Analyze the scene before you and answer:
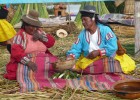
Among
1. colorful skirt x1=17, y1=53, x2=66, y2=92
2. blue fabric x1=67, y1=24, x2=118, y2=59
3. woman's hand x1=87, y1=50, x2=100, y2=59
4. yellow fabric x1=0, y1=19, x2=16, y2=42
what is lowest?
colorful skirt x1=17, y1=53, x2=66, y2=92

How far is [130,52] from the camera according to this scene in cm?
785

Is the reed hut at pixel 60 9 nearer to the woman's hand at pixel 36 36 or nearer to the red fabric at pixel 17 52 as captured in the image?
the woman's hand at pixel 36 36

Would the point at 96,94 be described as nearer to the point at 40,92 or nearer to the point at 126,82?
the point at 126,82

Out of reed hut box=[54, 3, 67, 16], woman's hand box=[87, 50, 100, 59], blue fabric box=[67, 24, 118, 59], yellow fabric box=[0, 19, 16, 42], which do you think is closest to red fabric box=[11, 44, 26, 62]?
blue fabric box=[67, 24, 118, 59]

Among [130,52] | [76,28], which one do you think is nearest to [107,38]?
[130,52]

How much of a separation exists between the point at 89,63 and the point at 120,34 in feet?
20.9

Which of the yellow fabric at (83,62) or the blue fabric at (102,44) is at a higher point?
Answer: the blue fabric at (102,44)

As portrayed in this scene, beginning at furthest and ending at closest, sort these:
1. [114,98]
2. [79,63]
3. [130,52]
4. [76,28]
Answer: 1. [76,28]
2. [130,52]
3. [79,63]
4. [114,98]

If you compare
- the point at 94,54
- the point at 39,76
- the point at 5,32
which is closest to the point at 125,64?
the point at 94,54

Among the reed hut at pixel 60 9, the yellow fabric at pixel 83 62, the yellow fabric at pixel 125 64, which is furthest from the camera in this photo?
the reed hut at pixel 60 9

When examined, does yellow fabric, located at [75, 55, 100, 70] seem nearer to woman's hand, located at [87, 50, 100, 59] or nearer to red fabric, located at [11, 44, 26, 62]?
woman's hand, located at [87, 50, 100, 59]

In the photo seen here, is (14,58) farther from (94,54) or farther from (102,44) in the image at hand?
(102,44)

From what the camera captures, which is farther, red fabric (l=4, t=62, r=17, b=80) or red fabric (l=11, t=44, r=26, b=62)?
red fabric (l=4, t=62, r=17, b=80)

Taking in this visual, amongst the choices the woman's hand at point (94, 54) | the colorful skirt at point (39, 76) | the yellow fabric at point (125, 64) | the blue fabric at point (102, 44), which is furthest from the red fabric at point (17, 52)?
the yellow fabric at point (125, 64)
